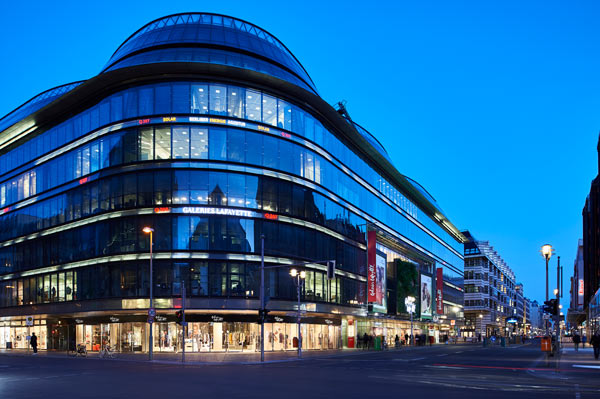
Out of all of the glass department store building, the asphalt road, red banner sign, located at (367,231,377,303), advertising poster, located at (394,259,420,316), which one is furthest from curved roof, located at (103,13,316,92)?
the asphalt road

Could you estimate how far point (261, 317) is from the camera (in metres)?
44.8

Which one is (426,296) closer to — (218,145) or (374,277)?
(374,277)

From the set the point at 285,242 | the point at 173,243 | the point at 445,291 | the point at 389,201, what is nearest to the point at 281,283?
the point at 285,242

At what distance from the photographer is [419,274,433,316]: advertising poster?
10169cm

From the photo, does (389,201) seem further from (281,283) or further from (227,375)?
(227,375)

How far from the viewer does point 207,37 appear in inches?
2547

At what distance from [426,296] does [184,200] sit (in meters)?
60.8

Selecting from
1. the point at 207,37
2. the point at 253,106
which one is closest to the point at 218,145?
the point at 253,106

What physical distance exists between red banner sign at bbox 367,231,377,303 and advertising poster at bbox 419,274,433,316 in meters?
24.3

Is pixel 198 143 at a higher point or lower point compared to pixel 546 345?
higher

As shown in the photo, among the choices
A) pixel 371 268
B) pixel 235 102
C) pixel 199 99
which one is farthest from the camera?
pixel 371 268

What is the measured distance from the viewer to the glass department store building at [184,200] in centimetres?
5581

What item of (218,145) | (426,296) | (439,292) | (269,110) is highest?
(269,110)

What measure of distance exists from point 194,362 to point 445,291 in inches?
3820
